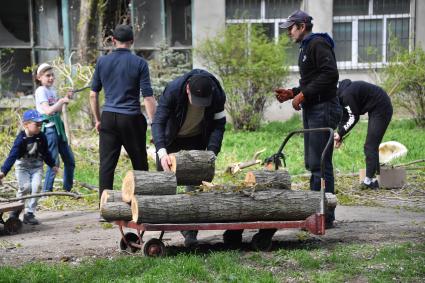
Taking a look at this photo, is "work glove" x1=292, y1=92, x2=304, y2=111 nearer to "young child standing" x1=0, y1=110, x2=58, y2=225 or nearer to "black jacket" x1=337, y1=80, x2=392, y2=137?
"black jacket" x1=337, y1=80, x2=392, y2=137

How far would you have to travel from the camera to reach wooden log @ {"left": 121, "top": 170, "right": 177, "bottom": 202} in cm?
678

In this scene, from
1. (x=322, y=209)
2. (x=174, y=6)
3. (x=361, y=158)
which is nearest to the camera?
(x=322, y=209)

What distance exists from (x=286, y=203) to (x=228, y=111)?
10.0 m

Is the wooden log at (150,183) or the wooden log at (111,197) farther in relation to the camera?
the wooden log at (111,197)

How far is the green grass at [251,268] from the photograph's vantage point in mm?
6004

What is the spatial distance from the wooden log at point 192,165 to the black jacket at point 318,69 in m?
1.20

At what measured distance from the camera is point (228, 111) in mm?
16906

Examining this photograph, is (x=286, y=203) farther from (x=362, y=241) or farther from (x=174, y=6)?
(x=174, y=6)

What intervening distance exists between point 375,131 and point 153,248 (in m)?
5.14

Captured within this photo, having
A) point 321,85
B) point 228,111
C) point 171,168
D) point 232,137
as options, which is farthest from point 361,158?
point 171,168

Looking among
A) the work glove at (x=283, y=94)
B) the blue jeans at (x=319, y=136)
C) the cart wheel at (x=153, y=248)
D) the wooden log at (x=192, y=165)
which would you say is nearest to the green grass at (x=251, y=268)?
the cart wheel at (x=153, y=248)

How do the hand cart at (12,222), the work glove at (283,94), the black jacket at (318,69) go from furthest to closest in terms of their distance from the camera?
1. the hand cart at (12,222)
2. the work glove at (283,94)
3. the black jacket at (318,69)

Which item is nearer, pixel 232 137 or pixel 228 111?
pixel 232 137

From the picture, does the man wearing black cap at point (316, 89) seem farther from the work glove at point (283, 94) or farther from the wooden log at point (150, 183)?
the wooden log at point (150, 183)
